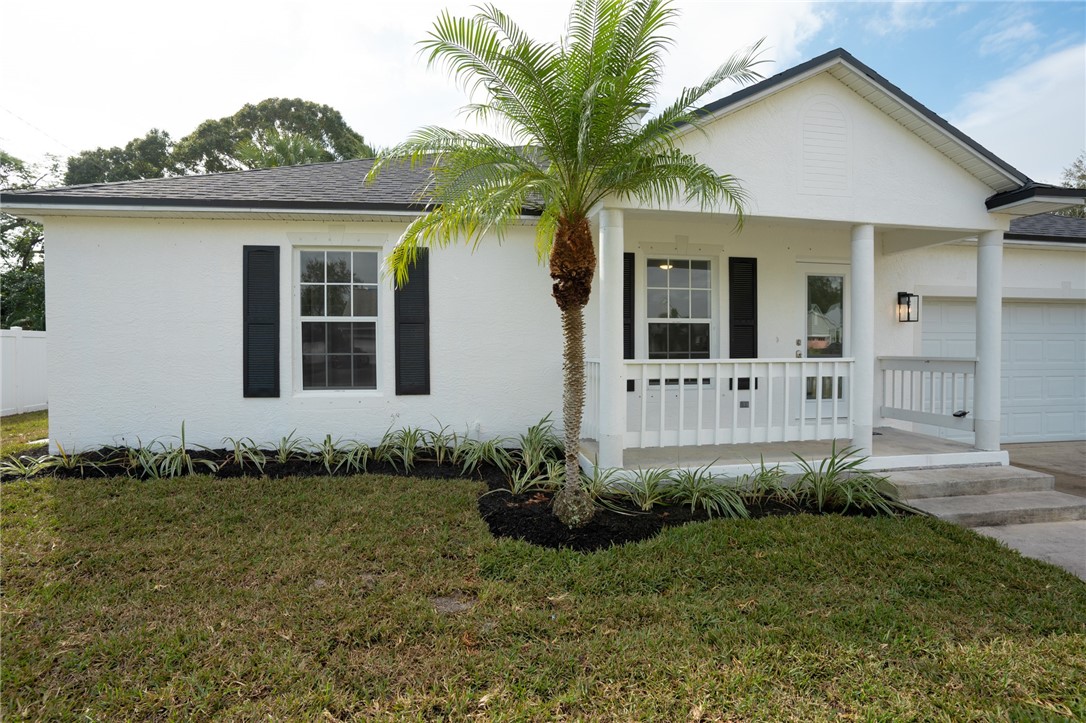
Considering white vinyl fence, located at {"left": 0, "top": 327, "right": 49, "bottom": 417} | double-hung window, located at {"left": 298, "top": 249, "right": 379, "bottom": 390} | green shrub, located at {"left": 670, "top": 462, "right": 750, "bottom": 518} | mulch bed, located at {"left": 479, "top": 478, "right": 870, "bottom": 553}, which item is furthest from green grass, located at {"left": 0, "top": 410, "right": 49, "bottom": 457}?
green shrub, located at {"left": 670, "top": 462, "right": 750, "bottom": 518}

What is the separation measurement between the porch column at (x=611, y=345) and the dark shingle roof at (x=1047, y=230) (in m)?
6.71

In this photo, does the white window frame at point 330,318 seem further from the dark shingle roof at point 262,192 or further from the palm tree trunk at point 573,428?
the palm tree trunk at point 573,428

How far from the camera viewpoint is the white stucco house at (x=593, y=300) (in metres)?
5.23

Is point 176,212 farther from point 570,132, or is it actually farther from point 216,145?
point 216,145

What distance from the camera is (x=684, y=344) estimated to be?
688cm

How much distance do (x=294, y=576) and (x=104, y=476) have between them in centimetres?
357

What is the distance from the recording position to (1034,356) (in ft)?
26.1

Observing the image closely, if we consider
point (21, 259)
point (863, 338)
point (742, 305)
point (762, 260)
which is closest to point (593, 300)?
point (742, 305)

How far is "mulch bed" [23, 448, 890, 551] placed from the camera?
396cm

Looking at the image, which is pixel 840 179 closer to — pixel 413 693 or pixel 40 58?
pixel 413 693

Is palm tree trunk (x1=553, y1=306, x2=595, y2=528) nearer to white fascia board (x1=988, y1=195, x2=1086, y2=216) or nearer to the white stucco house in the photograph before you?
the white stucco house

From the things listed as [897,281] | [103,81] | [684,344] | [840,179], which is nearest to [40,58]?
[103,81]

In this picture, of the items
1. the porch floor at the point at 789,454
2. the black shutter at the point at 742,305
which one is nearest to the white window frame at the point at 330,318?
the porch floor at the point at 789,454

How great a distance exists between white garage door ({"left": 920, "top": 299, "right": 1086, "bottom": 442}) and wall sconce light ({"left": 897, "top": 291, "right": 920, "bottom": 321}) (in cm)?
50
